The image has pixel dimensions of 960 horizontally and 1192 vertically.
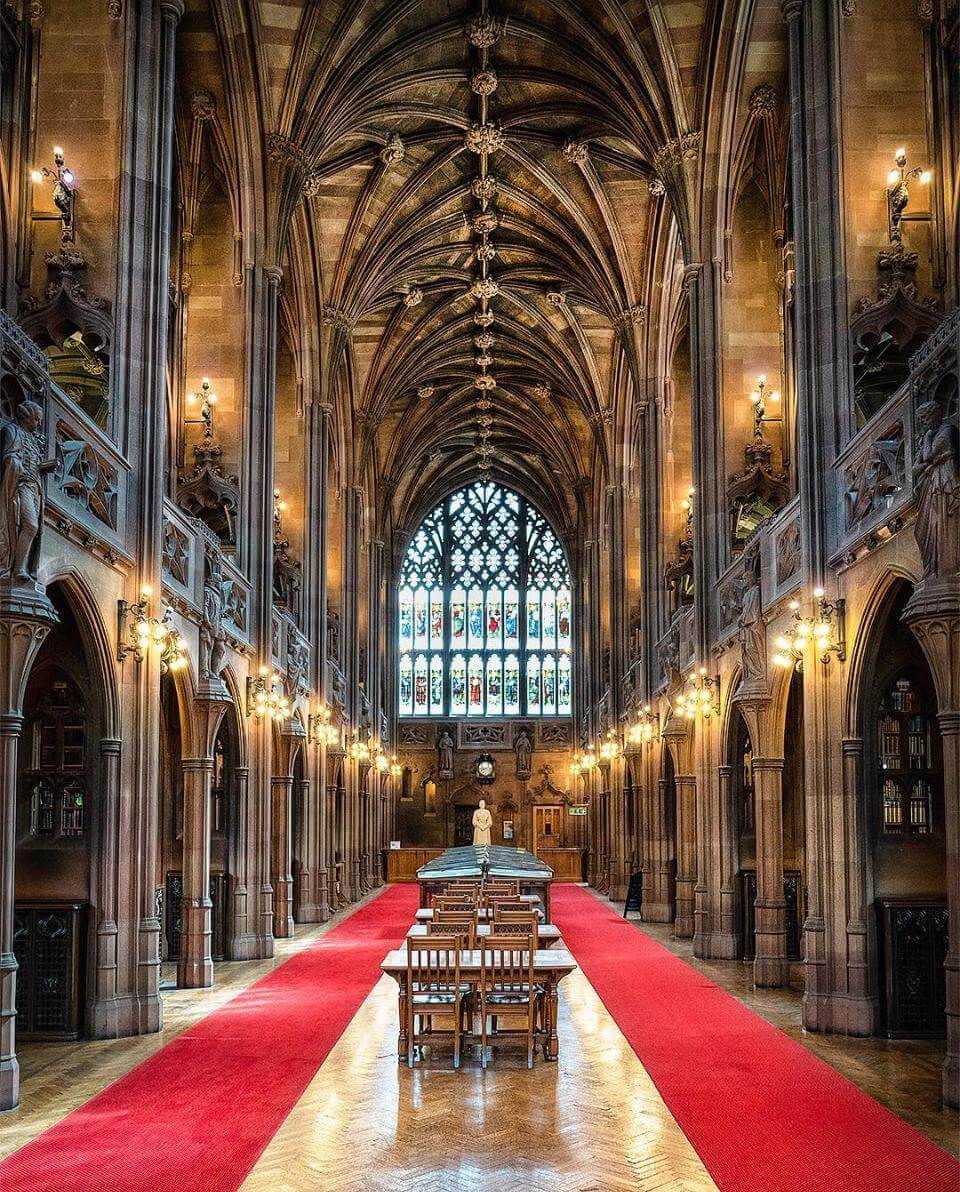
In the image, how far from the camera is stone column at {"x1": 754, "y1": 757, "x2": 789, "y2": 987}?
16688 mm

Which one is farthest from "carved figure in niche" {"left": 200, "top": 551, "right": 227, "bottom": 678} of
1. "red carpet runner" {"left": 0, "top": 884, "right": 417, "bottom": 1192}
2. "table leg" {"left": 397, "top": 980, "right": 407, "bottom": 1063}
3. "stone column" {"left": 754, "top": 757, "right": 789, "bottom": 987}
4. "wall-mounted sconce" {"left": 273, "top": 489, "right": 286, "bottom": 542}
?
"wall-mounted sconce" {"left": 273, "top": 489, "right": 286, "bottom": 542}

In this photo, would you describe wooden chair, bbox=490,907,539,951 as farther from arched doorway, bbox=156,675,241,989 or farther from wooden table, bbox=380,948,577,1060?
arched doorway, bbox=156,675,241,989

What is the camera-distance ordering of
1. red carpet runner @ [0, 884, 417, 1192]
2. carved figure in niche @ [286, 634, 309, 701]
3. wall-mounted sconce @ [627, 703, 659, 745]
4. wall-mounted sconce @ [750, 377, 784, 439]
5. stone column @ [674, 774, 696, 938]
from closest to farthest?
1. red carpet runner @ [0, 884, 417, 1192]
2. wall-mounted sconce @ [750, 377, 784, 439]
3. stone column @ [674, 774, 696, 938]
4. carved figure in niche @ [286, 634, 309, 701]
5. wall-mounted sconce @ [627, 703, 659, 745]

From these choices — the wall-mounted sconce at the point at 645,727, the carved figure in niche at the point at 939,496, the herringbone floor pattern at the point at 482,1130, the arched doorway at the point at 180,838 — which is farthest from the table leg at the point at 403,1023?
the wall-mounted sconce at the point at 645,727

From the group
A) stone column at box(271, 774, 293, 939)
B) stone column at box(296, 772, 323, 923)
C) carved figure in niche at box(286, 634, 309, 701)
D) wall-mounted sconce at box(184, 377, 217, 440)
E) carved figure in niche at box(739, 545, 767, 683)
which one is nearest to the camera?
carved figure in niche at box(739, 545, 767, 683)

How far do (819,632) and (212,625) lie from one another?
8391mm

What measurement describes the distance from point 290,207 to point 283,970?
1330 centimetres

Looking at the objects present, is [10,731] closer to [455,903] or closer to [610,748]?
[455,903]

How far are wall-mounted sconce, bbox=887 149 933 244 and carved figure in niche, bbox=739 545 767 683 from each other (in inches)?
196

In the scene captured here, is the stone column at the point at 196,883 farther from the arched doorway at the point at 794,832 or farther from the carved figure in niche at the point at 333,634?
the carved figure in niche at the point at 333,634

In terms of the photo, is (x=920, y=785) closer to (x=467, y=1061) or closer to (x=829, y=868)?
Result: (x=829, y=868)

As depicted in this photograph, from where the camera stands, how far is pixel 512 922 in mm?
12594

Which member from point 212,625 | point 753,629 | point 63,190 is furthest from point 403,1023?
point 63,190

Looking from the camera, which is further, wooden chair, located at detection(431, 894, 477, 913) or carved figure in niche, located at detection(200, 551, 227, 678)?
carved figure in niche, located at detection(200, 551, 227, 678)
